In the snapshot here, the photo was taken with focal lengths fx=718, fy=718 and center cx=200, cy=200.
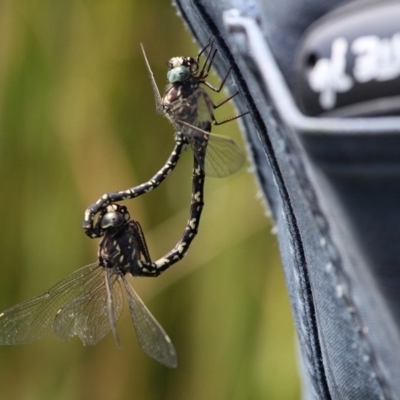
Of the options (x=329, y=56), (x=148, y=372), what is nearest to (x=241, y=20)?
(x=329, y=56)

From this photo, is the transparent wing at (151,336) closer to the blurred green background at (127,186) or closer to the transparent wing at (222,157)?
the transparent wing at (222,157)

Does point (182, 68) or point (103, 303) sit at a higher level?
point (182, 68)

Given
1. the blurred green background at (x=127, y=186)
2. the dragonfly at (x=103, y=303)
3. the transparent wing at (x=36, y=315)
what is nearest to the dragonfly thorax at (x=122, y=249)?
the dragonfly at (x=103, y=303)

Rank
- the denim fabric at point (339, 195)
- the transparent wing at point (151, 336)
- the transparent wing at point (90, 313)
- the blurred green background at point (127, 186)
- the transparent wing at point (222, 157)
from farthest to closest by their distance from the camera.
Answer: the blurred green background at point (127, 186) → the transparent wing at point (90, 313) → the transparent wing at point (151, 336) → the transparent wing at point (222, 157) → the denim fabric at point (339, 195)

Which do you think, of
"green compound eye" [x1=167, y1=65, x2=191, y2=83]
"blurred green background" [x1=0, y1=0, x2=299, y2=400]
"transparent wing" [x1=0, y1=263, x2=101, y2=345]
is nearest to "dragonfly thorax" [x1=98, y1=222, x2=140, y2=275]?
"transparent wing" [x1=0, y1=263, x2=101, y2=345]

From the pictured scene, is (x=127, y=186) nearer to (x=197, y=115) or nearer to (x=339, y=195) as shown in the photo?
(x=197, y=115)

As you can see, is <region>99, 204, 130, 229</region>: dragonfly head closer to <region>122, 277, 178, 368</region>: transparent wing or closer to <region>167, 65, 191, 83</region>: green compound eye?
<region>122, 277, 178, 368</region>: transparent wing

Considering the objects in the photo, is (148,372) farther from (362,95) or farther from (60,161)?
(362,95)

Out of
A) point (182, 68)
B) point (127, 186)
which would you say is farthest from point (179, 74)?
point (127, 186)
